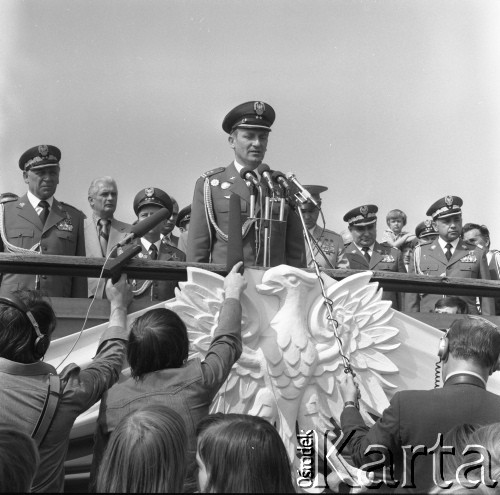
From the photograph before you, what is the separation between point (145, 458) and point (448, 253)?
662 centimetres

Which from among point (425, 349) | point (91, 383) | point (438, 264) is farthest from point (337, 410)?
point (438, 264)

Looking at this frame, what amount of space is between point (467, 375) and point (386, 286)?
154 centimetres

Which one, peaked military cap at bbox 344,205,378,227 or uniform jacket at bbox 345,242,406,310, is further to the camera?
peaked military cap at bbox 344,205,378,227

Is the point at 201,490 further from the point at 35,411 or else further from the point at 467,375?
the point at 467,375

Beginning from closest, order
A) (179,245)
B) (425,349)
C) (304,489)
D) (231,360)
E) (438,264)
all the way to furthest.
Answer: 1. (231,360)
2. (304,489)
3. (425,349)
4. (179,245)
5. (438,264)

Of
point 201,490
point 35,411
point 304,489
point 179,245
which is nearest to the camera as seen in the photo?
point 201,490

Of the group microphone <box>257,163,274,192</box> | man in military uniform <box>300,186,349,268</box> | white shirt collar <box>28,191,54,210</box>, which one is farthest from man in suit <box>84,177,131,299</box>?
microphone <box>257,163,274,192</box>

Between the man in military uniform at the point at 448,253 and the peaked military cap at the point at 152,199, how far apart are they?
218 cm

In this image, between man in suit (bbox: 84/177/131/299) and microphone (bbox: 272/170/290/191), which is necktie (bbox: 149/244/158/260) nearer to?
man in suit (bbox: 84/177/131/299)

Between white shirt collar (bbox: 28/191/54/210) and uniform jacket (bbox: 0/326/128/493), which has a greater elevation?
white shirt collar (bbox: 28/191/54/210)

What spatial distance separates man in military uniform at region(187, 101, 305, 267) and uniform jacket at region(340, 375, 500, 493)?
175cm

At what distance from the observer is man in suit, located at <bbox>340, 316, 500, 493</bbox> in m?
3.58

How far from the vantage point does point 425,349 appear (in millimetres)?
5188

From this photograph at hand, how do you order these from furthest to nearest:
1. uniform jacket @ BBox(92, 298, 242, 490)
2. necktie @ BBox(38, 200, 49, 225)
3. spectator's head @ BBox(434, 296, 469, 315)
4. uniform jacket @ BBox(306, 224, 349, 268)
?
1. uniform jacket @ BBox(306, 224, 349, 268)
2. spectator's head @ BBox(434, 296, 469, 315)
3. necktie @ BBox(38, 200, 49, 225)
4. uniform jacket @ BBox(92, 298, 242, 490)
